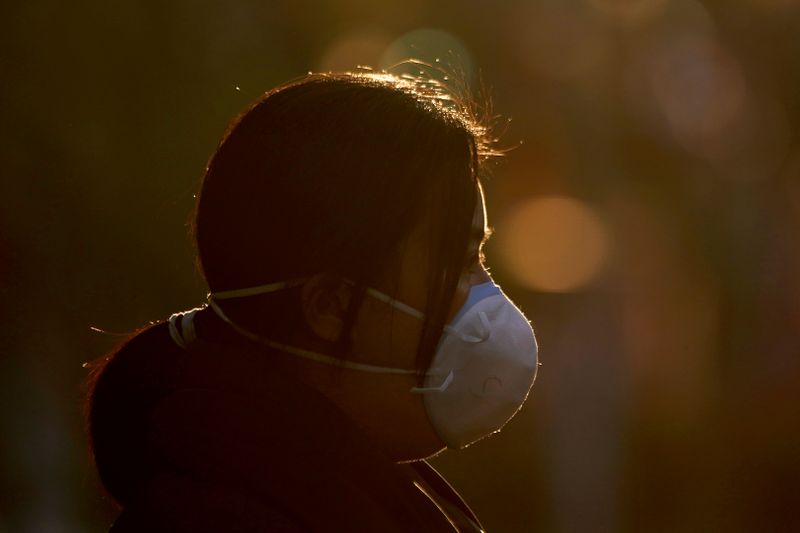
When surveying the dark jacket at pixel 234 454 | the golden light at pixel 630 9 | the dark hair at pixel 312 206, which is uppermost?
the golden light at pixel 630 9

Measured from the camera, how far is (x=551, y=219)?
17.1 metres

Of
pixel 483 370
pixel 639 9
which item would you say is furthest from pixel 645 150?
pixel 483 370

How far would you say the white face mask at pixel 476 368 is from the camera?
7.25ft

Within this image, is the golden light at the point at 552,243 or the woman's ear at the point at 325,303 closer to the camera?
the woman's ear at the point at 325,303

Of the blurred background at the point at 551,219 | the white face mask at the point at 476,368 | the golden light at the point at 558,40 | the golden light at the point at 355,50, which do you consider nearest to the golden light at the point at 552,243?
the blurred background at the point at 551,219

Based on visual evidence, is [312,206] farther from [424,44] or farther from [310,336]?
[424,44]

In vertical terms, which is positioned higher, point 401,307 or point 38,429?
point 401,307

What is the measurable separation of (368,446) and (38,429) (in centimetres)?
1006

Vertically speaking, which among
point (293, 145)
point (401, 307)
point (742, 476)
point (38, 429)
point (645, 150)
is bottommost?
point (742, 476)

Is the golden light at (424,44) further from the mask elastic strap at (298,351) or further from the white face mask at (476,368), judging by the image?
the mask elastic strap at (298,351)

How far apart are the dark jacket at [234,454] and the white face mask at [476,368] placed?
132mm

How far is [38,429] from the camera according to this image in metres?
11.4

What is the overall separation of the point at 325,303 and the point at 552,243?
15538 millimetres

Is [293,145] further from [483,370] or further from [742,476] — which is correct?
[742,476]
